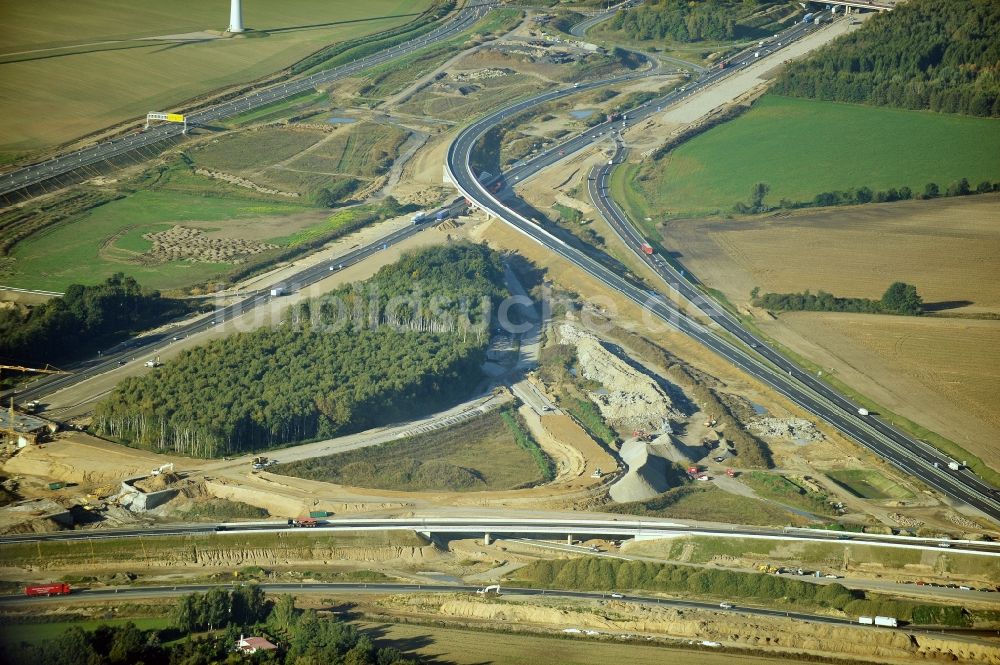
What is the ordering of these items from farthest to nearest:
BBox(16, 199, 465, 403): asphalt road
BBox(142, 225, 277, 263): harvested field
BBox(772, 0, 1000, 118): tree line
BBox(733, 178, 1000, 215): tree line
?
BBox(772, 0, 1000, 118): tree line
BBox(733, 178, 1000, 215): tree line
BBox(142, 225, 277, 263): harvested field
BBox(16, 199, 465, 403): asphalt road

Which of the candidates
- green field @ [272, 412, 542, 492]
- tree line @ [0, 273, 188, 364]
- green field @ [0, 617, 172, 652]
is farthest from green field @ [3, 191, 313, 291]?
green field @ [0, 617, 172, 652]

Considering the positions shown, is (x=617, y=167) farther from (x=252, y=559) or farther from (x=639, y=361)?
(x=252, y=559)

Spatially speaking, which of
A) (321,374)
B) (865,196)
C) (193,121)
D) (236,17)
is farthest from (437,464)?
(236,17)

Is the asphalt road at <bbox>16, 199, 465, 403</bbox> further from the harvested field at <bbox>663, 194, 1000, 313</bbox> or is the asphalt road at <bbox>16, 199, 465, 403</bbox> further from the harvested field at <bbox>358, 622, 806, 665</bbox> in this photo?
the harvested field at <bbox>358, 622, 806, 665</bbox>

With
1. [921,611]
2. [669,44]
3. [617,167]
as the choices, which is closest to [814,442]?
[921,611]

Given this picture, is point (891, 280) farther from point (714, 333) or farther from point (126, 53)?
point (126, 53)

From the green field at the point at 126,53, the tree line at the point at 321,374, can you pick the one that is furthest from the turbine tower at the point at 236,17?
the tree line at the point at 321,374

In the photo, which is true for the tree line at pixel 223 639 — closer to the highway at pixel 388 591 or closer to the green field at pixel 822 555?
the highway at pixel 388 591
